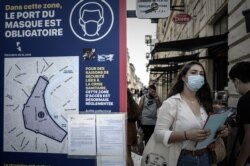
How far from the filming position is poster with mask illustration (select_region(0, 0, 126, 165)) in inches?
111

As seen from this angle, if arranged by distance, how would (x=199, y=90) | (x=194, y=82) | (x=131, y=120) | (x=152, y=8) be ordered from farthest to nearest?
(x=152, y=8), (x=131, y=120), (x=199, y=90), (x=194, y=82)

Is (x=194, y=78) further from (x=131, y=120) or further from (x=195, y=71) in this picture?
(x=131, y=120)

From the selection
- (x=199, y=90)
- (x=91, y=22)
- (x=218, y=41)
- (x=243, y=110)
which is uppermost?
(x=218, y=41)

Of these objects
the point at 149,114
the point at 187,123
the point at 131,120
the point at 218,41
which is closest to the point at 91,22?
the point at 187,123

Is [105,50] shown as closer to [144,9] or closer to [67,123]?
[67,123]

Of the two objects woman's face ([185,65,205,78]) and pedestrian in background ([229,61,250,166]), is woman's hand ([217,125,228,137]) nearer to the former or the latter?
pedestrian in background ([229,61,250,166])

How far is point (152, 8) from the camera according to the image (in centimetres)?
987

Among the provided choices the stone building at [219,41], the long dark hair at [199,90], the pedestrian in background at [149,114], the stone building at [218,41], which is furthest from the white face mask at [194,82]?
the pedestrian in background at [149,114]

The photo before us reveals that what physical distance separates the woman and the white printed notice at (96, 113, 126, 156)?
53 cm

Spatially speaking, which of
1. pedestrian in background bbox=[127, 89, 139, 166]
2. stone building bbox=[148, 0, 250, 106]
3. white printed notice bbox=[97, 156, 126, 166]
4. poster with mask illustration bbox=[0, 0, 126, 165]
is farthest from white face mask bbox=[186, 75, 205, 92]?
stone building bbox=[148, 0, 250, 106]

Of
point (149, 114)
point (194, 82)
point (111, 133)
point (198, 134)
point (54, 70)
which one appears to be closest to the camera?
point (111, 133)

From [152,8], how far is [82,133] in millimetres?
7538

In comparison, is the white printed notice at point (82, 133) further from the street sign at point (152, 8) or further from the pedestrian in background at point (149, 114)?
the street sign at point (152, 8)

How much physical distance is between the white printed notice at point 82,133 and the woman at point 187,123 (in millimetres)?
677
